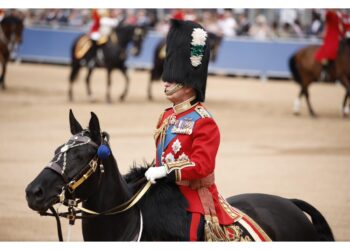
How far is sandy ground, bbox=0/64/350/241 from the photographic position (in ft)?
28.8

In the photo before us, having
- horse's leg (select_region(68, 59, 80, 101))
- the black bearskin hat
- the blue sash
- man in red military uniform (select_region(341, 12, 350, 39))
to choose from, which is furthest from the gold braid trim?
horse's leg (select_region(68, 59, 80, 101))

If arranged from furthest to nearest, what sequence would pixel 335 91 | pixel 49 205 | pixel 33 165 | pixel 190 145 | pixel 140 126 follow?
pixel 335 91 < pixel 140 126 < pixel 33 165 < pixel 190 145 < pixel 49 205

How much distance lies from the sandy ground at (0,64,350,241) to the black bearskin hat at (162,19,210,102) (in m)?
2.61

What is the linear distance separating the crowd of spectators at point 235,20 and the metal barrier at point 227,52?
1.27 ft

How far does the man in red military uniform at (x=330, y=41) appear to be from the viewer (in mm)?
17109

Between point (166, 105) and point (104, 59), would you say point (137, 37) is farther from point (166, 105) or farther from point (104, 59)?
point (166, 105)

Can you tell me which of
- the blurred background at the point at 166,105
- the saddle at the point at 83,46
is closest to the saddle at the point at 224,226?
the blurred background at the point at 166,105

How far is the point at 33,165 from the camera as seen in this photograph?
10648 millimetres

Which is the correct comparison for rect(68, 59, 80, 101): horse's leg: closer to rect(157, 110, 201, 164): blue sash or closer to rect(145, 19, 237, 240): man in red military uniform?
rect(145, 19, 237, 240): man in red military uniform

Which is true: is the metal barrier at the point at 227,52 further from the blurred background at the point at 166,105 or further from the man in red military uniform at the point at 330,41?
the man in red military uniform at the point at 330,41

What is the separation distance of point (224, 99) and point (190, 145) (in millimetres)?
16270

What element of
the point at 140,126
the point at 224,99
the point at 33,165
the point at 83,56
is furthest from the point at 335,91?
the point at 33,165

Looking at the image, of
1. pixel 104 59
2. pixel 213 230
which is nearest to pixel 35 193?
pixel 213 230
